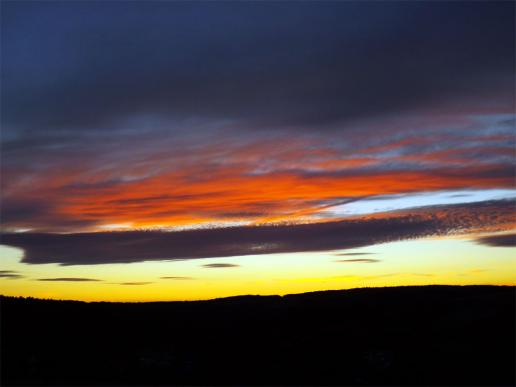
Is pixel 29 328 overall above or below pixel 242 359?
above

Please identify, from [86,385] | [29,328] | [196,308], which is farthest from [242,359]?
[196,308]

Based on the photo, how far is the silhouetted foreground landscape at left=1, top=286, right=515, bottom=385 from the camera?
37.8 m

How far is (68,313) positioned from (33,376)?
629 inches

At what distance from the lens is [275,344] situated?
45031 millimetres

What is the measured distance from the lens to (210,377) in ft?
130

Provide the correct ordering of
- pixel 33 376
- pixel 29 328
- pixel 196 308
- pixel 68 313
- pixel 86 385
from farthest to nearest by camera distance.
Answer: pixel 196 308, pixel 68 313, pixel 29 328, pixel 33 376, pixel 86 385

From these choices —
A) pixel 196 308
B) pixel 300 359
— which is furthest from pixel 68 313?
pixel 300 359

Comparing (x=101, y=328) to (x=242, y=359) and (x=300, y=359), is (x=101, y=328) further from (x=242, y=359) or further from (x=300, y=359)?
(x=300, y=359)

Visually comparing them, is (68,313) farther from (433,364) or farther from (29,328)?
(433,364)

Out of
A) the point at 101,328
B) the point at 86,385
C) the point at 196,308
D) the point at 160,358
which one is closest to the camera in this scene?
the point at 86,385

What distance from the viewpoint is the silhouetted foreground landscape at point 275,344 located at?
37.8 m

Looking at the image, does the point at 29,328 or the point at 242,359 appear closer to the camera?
the point at 242,359

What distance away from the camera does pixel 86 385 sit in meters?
36.8

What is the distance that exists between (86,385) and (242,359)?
11.0 metres
